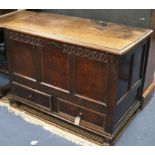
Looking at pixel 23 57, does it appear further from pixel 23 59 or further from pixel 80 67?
pixel 80 67

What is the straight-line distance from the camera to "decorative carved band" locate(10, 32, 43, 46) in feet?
5.60

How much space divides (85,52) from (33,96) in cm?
61

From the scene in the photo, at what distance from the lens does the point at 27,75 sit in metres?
1.89

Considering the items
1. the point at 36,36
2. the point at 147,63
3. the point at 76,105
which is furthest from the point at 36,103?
the point at 147,63

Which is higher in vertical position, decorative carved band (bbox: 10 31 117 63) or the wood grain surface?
the wood grain surface

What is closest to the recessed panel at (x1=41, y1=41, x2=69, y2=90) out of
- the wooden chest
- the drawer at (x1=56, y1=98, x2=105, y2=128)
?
the wooden chest

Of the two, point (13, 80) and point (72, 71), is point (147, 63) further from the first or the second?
point (13, 80)

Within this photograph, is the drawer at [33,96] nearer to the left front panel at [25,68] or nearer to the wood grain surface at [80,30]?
the left front panel at [25,68]

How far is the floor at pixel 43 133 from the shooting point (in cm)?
174

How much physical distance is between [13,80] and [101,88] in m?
0.74

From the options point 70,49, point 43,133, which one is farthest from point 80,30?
point 43,133

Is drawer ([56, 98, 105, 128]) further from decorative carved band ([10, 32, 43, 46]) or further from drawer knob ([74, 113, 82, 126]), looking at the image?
decorative carved band ([10, 32, 43, 46])

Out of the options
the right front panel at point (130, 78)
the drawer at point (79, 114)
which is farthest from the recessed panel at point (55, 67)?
the right front panel at point (130, 78)

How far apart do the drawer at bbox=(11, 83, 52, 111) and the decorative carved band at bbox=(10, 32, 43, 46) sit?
35cm
